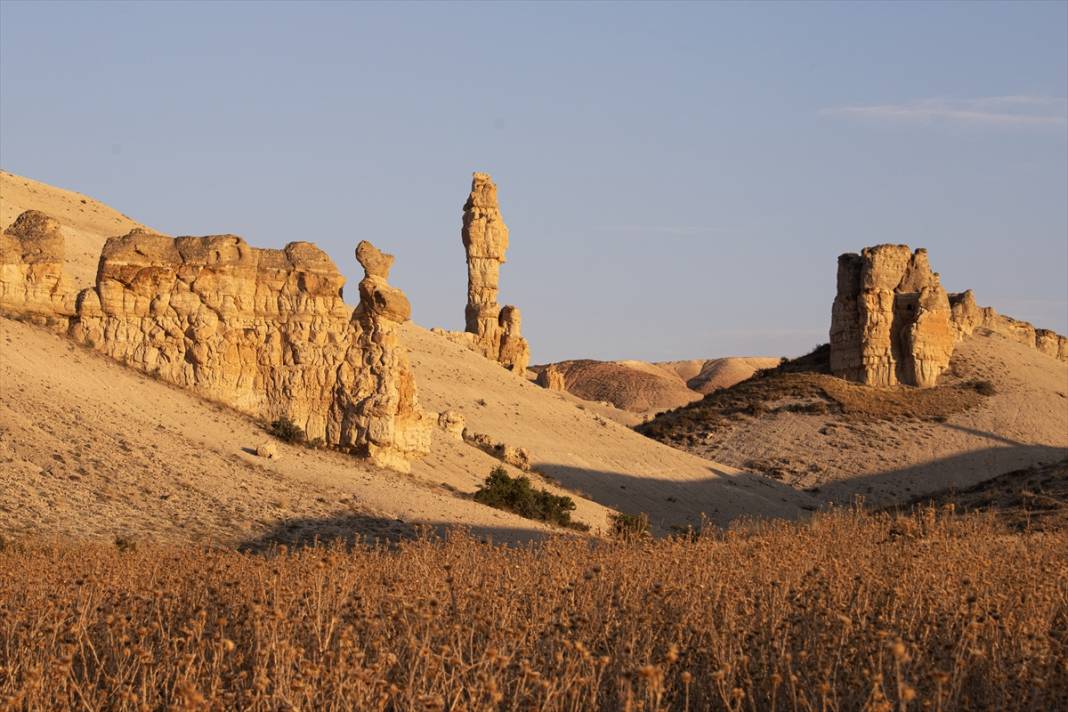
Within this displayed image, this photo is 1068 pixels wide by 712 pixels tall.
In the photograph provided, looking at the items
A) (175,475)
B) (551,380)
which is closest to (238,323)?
(175,475)

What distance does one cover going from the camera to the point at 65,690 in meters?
6.39

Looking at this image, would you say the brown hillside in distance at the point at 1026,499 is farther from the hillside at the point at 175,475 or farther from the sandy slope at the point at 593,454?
the hillside at the point at 175,475

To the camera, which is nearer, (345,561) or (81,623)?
(81,623)

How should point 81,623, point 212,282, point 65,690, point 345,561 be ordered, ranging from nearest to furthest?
1. point 65,690
2. point 81,623
3. point 345,561
4. point 212,282

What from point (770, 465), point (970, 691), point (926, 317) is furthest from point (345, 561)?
point (926, 317)

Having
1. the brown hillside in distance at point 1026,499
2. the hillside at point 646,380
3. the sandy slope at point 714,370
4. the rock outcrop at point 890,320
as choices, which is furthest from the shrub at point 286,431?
the sandy slope at point 714,370

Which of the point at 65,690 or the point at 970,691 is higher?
the point at 970,691

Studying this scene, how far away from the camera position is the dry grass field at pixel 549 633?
20.9 feet

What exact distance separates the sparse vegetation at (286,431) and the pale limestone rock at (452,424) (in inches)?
334

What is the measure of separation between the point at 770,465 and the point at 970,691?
4306 centimetres

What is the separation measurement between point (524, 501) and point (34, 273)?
10.5 m

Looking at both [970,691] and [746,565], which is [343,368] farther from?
[970,691]

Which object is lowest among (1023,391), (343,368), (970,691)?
(970,691)

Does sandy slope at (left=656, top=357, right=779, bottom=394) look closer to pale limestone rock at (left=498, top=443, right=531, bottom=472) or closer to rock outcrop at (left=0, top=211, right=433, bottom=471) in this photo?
pale limestone rock at (left=498, top=443, right=531, bottom=472)
